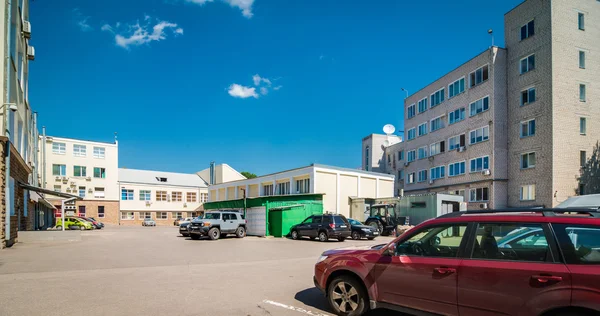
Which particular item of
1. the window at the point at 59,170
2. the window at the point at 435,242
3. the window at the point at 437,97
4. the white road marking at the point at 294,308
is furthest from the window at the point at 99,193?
the window at the point at 435,242

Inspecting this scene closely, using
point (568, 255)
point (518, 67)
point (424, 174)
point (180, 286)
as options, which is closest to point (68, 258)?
point (180, 286)

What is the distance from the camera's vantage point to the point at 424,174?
4406 centimetres

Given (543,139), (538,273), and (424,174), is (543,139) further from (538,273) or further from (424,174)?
(538,273)

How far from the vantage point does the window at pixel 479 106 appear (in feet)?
114

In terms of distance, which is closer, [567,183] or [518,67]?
[567,183]

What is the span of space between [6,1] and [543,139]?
34637 mm

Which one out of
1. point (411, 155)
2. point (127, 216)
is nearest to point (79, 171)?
point (127, 216)

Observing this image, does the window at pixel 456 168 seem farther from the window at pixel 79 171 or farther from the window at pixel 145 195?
the window at pixel 79 171

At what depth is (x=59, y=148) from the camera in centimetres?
5694

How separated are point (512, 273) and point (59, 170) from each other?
64.1 metres

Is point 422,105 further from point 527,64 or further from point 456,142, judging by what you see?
point 527,64

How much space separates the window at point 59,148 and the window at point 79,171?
2802mm

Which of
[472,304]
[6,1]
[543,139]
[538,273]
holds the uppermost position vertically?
[6,1]

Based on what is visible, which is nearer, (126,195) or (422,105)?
(422,105)
